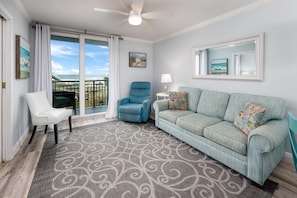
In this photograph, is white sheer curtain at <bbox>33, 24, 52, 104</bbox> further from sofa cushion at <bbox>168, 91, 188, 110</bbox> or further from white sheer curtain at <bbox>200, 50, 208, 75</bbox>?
white sheer curtain at <bbox>200, 50, 208, 75</bbox>

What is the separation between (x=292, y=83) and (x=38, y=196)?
3471 millimetres

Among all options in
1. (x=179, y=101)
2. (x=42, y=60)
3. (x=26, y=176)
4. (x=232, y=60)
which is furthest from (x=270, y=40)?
(x=42, y=60)

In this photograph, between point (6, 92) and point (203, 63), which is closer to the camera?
point (6, 92)

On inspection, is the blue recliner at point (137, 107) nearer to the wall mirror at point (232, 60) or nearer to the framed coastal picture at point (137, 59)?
the framed coastal picture at point (137, 59)

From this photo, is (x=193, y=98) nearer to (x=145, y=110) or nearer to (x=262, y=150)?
(x=145, y=110)

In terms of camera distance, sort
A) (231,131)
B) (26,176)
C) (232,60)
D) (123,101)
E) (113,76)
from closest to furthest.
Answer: (26,176) → (231,131) → (232,60) → (123,101) → (113,76)

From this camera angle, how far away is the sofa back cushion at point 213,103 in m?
2.74

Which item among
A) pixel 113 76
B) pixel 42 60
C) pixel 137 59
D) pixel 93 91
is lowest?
pixel 93 91

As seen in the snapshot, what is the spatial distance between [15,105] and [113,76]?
7.81 ft

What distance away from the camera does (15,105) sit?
7.97ft

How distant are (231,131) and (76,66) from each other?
3997mm

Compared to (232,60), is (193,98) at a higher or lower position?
lower

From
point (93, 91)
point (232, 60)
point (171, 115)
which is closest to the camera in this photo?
point (232, 60)

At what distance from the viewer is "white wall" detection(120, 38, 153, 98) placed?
464 cm
